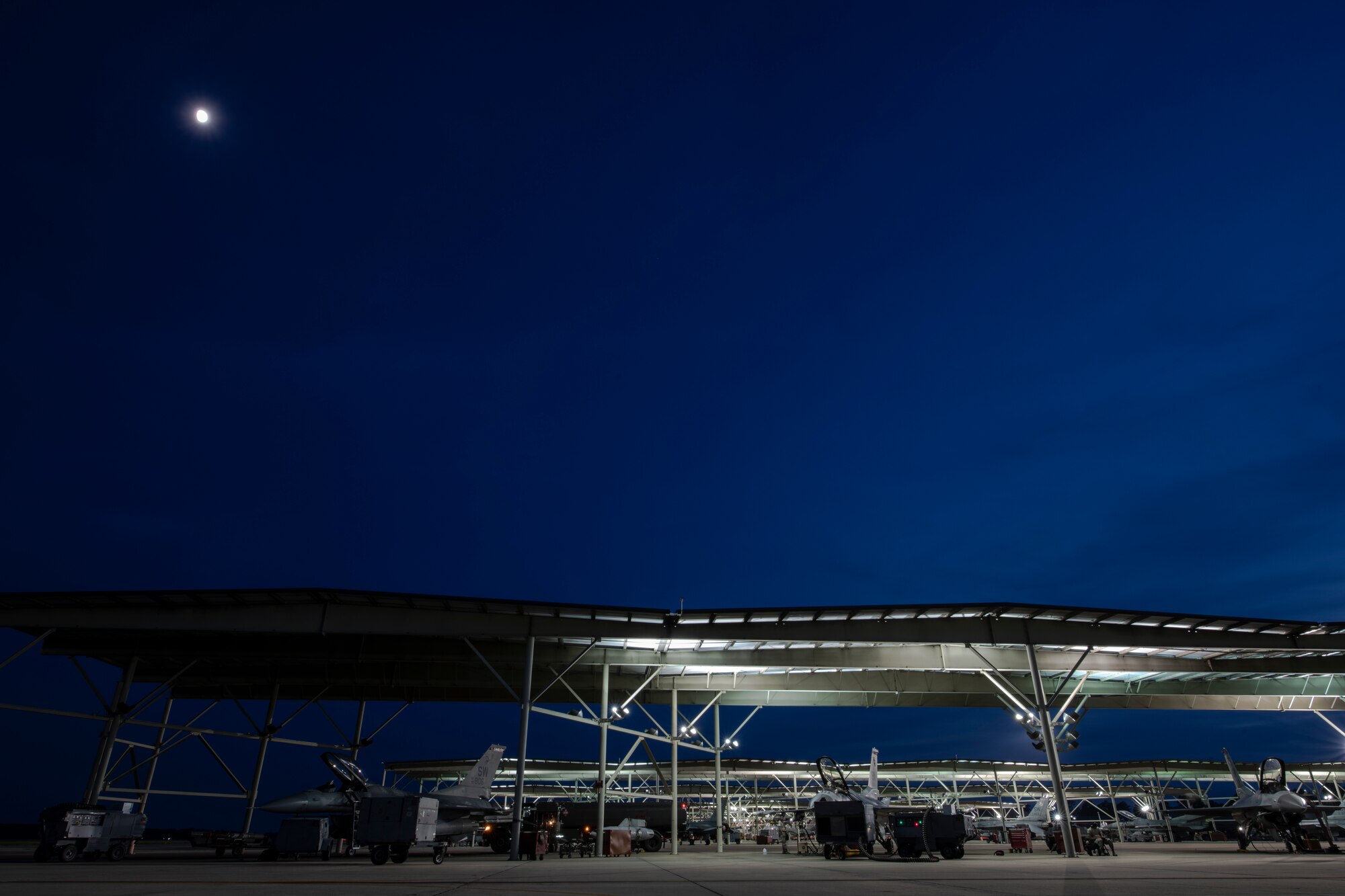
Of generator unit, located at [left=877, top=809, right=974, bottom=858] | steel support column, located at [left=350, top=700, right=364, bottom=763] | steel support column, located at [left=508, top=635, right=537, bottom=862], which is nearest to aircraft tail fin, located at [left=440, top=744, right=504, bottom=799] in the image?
steel support column, located at [left=350, top=700, right=364, bottom=763]

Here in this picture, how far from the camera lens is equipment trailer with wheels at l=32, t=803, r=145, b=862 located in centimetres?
2427

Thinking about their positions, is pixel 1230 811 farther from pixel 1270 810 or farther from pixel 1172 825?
pixel 1172 825

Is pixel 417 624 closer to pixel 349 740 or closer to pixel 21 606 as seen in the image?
pixel 21 606

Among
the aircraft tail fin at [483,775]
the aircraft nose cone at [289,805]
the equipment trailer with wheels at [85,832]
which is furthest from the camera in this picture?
the aircraft tail fin at [483,775]

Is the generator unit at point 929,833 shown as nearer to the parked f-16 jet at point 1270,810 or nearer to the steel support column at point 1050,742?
the steel support column at point 1050,742

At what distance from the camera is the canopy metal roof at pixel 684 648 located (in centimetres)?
2502

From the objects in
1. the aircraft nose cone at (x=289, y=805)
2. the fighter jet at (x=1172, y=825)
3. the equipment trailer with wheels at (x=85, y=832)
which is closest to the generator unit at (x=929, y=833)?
the aircraft nose cone at (x=289, y=805)

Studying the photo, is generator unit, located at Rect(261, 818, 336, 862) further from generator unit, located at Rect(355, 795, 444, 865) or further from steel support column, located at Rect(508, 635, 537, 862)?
steel support column, located at Rect(508, 635, 537, 862)

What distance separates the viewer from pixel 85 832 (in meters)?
25.4

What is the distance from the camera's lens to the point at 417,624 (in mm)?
25172

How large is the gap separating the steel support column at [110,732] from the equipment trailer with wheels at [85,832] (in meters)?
1.35

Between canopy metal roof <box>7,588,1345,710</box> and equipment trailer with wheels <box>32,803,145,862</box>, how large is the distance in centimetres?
556

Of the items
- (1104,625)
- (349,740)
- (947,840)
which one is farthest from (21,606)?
(1104,625)

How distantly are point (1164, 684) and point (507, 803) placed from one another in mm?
67165
